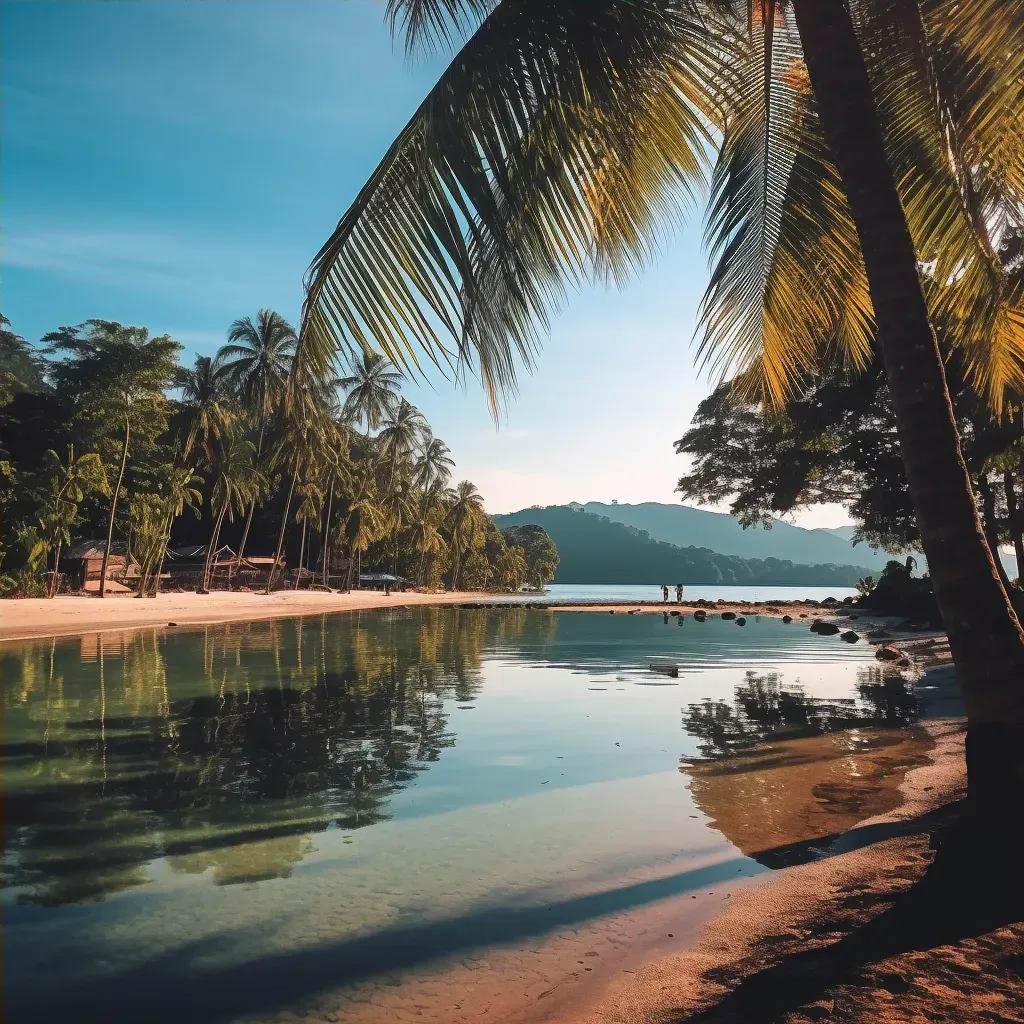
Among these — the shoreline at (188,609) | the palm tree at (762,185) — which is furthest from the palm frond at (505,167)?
the shoreline at (188,609)

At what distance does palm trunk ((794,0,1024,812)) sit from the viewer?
10.6 feet

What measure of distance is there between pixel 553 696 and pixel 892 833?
8144 mm

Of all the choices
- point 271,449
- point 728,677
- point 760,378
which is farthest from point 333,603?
point 760,378

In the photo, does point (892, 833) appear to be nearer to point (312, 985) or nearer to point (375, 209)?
point (312, 985)

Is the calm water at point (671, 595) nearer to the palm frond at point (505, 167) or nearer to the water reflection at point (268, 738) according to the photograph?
the water reflection at point (268, 738)

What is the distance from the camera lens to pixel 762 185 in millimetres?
5078

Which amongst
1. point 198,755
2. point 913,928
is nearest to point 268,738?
point 198,755

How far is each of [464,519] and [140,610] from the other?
1676 inches

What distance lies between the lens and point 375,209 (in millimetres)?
4039

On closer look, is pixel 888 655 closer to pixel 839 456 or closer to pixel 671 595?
pixel 839 456

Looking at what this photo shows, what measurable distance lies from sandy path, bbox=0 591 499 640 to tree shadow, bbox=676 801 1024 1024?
890 inches

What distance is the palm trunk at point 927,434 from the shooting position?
3227 mm

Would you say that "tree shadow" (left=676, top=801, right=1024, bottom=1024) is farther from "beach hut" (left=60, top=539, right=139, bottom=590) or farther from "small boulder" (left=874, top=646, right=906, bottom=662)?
"beach hut" (left=60, top=539, right=139, bottom=590)

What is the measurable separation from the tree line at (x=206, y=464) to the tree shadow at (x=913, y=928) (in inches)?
147
